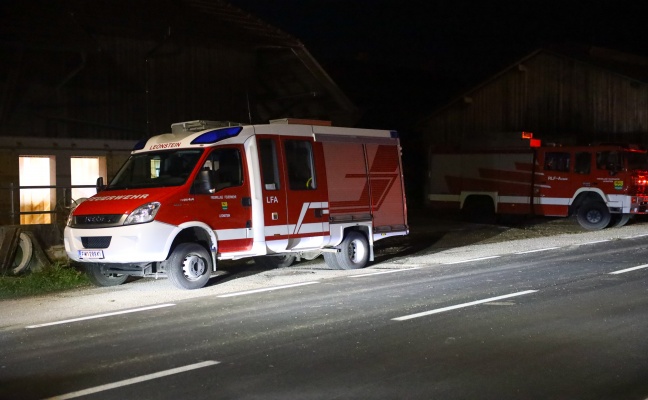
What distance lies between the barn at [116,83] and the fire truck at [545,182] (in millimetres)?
4314

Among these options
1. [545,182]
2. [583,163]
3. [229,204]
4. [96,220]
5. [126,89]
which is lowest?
[96,220]

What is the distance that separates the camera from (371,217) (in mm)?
16172

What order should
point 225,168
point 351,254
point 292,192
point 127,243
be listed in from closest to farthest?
point 127,243 < point 225,168 < point 292,192 < point 351,254

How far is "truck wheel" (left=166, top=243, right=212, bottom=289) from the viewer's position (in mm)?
12828

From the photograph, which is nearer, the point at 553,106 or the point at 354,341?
the point at 354,341

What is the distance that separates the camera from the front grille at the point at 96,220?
12523 millimetres

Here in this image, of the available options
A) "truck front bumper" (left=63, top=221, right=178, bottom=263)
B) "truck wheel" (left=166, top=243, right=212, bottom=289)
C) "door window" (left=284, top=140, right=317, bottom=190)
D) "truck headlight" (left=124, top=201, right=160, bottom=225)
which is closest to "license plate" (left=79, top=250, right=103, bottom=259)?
"truck front bumper" (left=63, top=221, right=178, bottom=263)

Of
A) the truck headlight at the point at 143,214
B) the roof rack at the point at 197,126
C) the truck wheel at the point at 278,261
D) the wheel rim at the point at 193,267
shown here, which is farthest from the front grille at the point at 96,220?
the truck wheel at the point at 278,261

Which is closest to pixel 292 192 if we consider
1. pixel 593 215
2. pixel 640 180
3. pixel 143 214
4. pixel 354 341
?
pixel 143 214

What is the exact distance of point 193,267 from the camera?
43.0 ft

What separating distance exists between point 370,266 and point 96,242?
18.8 ft

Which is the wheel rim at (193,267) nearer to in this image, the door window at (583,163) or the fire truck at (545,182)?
the fire truck at (545,182)

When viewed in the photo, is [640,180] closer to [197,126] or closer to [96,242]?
[197,126]

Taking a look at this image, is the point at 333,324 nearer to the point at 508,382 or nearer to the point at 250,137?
the point at 508,382
